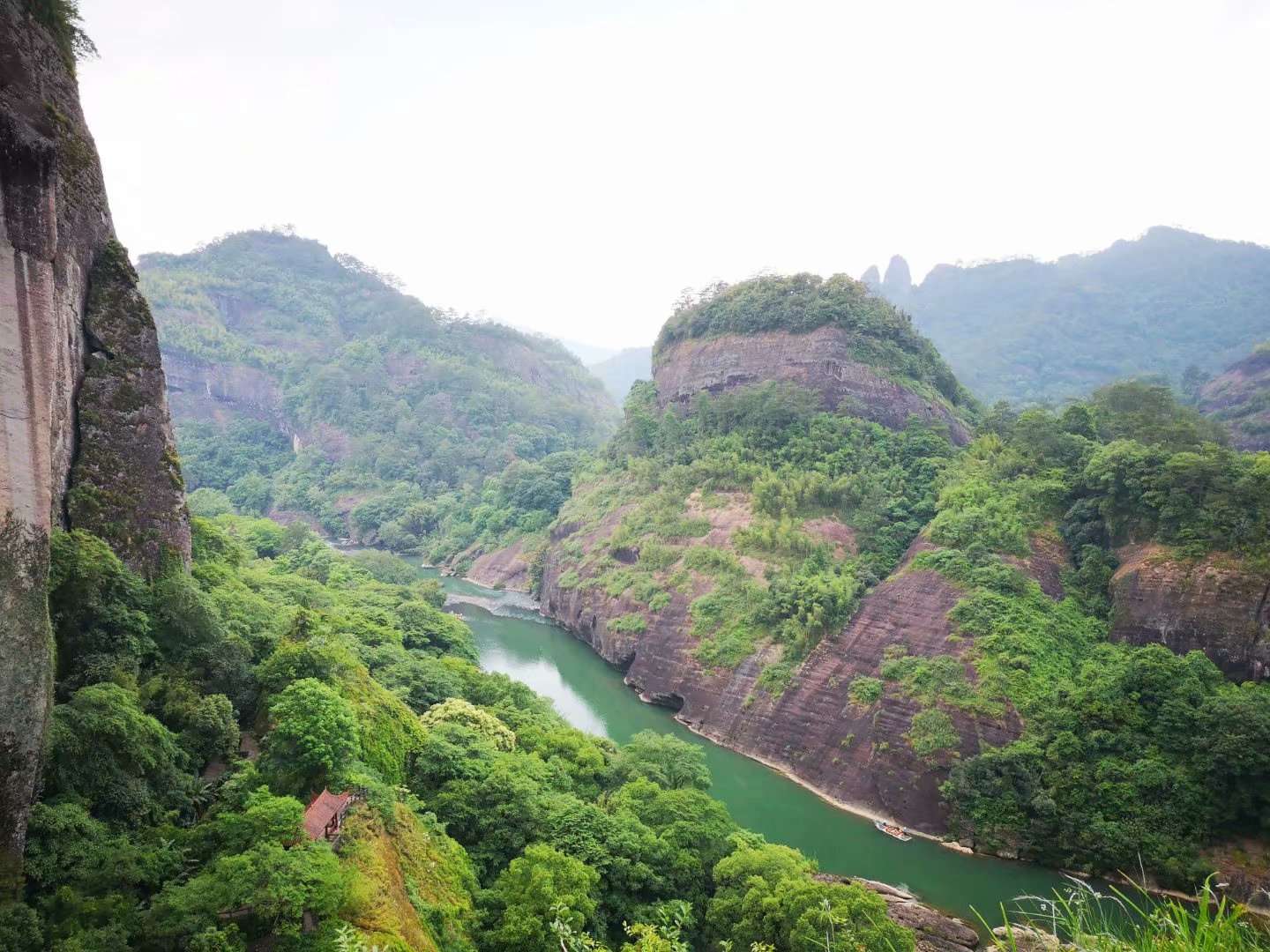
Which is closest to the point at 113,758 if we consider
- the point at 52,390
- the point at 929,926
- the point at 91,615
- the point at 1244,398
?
the point at 91,615

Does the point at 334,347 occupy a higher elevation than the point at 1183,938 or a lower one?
higher

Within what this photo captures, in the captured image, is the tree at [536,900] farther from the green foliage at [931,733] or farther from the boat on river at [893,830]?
the green foliage at [931,733]

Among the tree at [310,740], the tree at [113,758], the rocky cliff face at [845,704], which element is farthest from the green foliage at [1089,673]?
the tree at [113,758]

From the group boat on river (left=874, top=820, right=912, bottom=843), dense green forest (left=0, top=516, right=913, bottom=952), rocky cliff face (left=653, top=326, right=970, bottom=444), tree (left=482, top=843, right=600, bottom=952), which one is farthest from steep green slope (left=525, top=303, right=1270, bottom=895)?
tree (left=482, top=843, right=600, bottom=952)

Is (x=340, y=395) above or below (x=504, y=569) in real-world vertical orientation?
above

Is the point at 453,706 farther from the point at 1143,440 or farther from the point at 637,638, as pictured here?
the point at 1143,440

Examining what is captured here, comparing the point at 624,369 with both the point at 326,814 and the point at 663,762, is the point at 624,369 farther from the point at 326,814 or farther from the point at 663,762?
the point at 326,814

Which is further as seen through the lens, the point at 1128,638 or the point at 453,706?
the point at 1128,638

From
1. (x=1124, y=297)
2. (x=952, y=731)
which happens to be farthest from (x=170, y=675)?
(x=1124, y=297)
